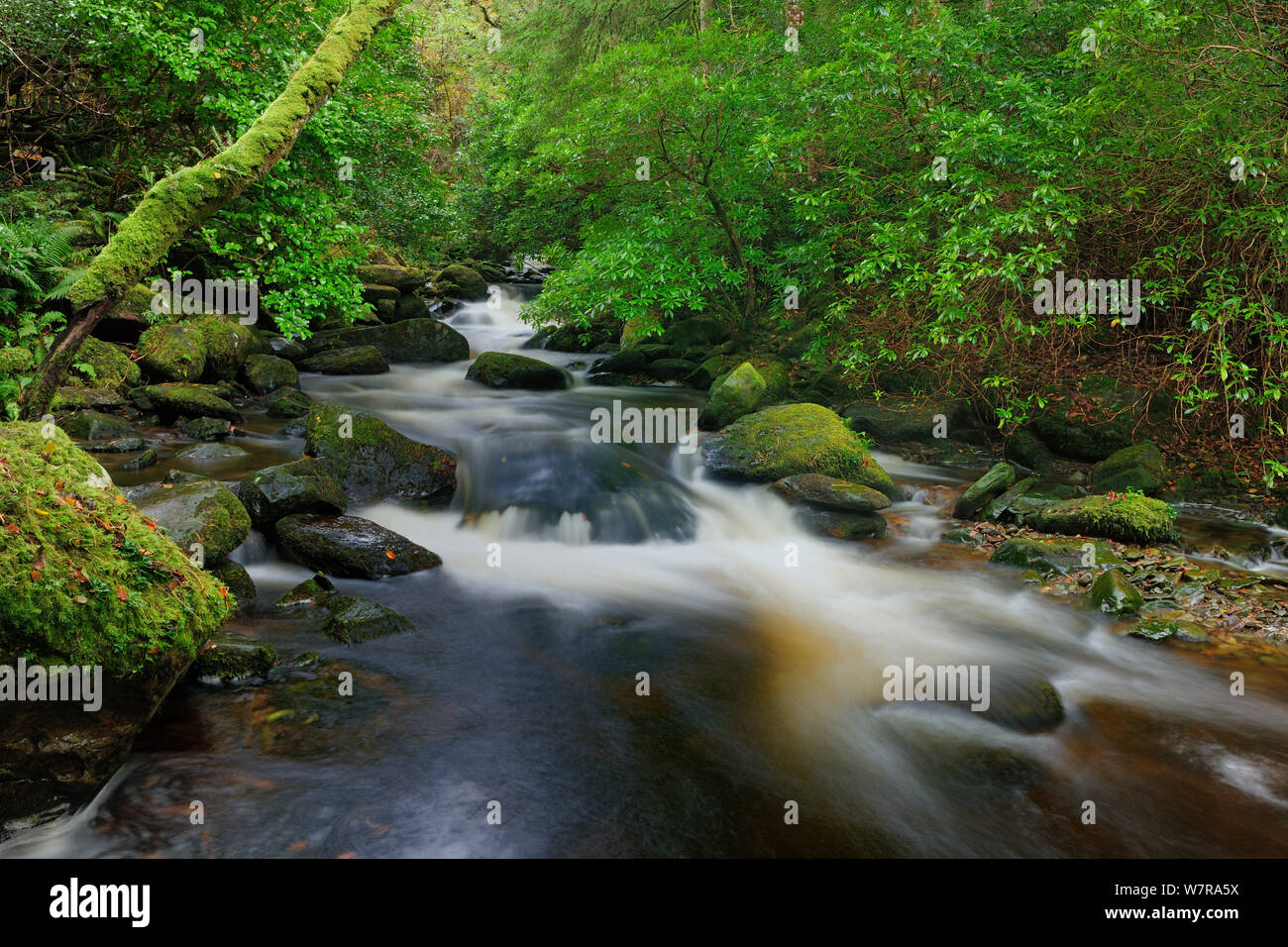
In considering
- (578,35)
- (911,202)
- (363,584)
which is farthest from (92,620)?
(578,35)

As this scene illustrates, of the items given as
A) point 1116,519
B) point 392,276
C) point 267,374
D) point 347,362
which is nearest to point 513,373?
point 347,362

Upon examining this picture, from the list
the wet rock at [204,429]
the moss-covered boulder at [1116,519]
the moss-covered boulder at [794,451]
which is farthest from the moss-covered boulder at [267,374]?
the moss-covered boulder at [1116,519]

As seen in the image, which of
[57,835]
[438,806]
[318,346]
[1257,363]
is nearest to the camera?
[57,835]

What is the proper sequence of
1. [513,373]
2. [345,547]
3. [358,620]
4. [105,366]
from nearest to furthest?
[358,620] → [345,547] → [105,366] → [513,373]

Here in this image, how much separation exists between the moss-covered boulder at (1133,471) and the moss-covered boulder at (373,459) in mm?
8914

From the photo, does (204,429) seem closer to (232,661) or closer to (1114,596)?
(232,661)

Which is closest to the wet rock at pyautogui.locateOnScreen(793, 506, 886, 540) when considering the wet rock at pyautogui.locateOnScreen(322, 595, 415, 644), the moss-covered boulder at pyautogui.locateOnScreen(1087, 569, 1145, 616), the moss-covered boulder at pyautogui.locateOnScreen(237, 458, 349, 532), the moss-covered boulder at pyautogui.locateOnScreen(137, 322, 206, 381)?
the moss-covered boulder at pyautogui.locateOnScreen(1087, 569, 1145, 616)

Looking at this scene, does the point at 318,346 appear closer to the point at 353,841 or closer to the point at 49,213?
the point at 49,213

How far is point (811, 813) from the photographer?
13.2 feet

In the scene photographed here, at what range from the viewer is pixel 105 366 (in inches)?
417

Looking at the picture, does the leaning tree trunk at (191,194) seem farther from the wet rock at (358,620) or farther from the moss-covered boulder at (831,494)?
the moss-covered boulder at (831,494)

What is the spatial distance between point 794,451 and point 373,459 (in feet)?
19.0

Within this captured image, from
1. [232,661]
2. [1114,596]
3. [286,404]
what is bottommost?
[1114,596]

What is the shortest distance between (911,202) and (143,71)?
11.4 metres
